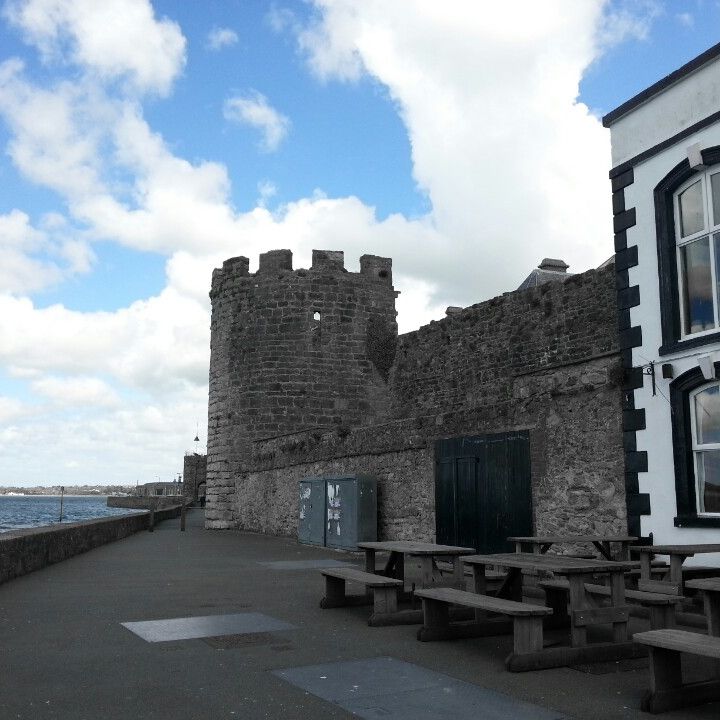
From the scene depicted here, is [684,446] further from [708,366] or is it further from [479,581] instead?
[479,581]

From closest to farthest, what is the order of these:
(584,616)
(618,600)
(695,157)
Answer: (584,616) < (618,600) < (695,157)

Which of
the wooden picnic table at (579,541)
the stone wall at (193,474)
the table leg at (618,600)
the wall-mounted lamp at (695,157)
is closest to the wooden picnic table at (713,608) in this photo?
the table leg at (618,600)

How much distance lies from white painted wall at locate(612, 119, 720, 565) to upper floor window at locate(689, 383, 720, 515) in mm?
273

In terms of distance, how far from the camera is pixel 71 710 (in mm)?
4461

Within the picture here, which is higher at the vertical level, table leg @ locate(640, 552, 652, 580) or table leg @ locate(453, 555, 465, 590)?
table leg @ locate(640, 552, 652, 580)

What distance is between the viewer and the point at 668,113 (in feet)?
31.8

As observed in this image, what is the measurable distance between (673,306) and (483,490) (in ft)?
14.0

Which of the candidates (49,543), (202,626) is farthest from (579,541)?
(49,543)

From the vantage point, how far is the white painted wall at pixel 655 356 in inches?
351

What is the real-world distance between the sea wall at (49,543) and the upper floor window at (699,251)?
29.6 ft

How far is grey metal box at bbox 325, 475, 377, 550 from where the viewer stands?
1484 centimetres

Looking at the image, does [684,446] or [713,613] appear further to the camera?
[684,446]

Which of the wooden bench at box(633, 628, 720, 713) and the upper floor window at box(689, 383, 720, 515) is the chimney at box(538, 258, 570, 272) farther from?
the wooden bench at box(633, 628, 720, 713)

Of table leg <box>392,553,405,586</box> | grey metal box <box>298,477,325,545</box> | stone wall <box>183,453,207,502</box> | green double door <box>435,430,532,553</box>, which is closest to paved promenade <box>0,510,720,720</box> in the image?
table leg <box>392,553,405,586</box>
